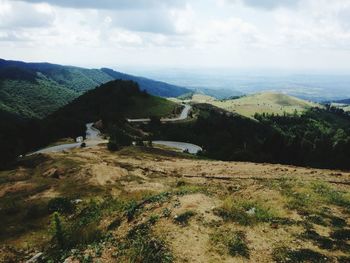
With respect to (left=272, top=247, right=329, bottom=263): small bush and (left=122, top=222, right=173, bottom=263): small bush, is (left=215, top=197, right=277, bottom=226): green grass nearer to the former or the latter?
(left=272, top=247, right=329, bottom=263): small bush

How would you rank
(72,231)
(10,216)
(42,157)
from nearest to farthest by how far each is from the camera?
(72,231) → (10,216) → (42,157)

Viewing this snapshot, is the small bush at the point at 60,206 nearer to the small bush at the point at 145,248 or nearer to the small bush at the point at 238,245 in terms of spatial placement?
the small bush at the point at 145,248

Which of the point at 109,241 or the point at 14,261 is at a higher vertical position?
the point at 109,241

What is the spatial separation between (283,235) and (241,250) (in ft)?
11.9

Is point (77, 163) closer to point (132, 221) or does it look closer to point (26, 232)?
point (26, 232)

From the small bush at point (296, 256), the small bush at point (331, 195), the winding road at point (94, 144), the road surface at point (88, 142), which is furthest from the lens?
the winding road at point (94, 144)

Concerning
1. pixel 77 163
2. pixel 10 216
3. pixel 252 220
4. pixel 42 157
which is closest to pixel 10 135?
pixel 42 157

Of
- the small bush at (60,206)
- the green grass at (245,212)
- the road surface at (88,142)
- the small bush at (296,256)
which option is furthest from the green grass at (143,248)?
the road surface at (88,142)

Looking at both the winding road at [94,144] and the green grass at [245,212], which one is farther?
the winding road at [94,144]

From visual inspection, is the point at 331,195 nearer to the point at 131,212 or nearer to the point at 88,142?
the point at 131,212

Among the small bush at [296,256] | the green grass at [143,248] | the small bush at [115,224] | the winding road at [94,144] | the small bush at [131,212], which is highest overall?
the small bush at [296,256]

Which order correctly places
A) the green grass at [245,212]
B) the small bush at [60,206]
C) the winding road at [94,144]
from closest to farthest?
1. the green grass at [245,212]
2. the small bush at [60,206]
3. the winding road at [94,144]

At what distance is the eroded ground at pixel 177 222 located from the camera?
75.5ft

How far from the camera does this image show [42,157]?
75562 mm
